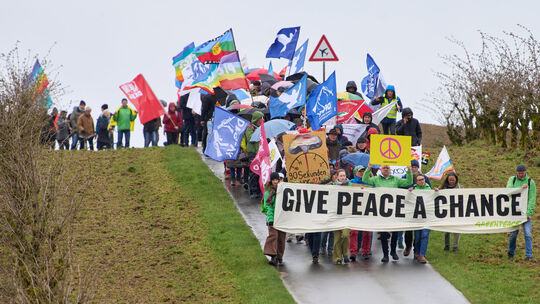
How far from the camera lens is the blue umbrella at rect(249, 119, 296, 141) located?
2247 centimetres

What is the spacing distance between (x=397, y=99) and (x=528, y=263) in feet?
24.9

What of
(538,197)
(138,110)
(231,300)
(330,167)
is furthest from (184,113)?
(231,300)

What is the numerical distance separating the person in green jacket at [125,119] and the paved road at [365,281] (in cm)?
1287

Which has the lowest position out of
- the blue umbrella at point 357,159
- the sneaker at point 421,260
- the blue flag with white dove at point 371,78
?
the sneaker at point 421,260

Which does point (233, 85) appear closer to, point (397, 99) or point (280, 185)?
point (397, 99)

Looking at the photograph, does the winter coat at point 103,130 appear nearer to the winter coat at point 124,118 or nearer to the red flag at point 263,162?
the winter coat at point 124,118

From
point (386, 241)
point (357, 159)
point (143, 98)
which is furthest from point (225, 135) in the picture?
point (143, 98)

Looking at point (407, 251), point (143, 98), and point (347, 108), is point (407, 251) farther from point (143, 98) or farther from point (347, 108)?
point (143, 98)

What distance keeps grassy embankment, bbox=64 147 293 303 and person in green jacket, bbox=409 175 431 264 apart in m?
3.28

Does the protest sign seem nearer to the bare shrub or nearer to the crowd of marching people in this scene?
the crowd of marching people

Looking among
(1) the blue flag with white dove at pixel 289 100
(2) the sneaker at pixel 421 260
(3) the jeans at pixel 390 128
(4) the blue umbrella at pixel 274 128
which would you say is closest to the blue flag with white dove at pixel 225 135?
(4) the blue umbrella at pixel 274 128

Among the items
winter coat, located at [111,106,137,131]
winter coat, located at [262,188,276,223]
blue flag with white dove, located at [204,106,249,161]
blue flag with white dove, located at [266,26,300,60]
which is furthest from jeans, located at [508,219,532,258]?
winter coat, located at [111,106,137,131]

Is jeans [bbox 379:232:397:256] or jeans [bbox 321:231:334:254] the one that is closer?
jeans [bbox 379:232:397:256]

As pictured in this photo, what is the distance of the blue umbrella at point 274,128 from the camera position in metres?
22.5
